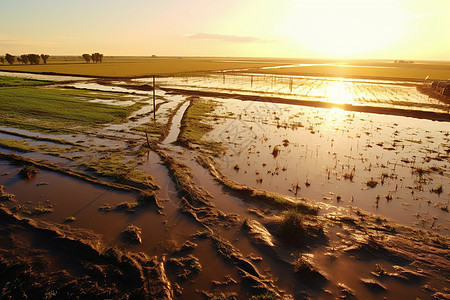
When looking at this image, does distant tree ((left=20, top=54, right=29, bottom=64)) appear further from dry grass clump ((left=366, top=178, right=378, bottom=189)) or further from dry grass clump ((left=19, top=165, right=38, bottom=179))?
dry grass clump ((left=366, top=178, right=378, bottom=189))

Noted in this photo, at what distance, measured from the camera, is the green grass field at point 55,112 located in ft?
66.5

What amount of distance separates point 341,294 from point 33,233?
30.4 ft

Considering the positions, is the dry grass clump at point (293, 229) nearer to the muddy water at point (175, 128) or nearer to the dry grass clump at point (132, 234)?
the dry grass clump at point (132, 234)

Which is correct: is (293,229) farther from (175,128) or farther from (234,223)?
(175,128)

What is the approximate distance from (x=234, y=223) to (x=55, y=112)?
2298cm

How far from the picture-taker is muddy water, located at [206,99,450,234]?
35.4ft

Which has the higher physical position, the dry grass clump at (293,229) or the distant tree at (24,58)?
the distant tree at (24,58)

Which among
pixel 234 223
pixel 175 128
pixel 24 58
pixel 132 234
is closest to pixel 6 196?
pixel 132 234

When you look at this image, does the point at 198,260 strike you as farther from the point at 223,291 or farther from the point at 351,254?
the point at 351,254

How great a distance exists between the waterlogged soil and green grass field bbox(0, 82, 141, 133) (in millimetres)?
3767

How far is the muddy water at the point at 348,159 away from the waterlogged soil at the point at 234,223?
95mm

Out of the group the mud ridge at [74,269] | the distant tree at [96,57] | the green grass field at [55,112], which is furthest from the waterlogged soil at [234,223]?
the distant tree at [96,57]

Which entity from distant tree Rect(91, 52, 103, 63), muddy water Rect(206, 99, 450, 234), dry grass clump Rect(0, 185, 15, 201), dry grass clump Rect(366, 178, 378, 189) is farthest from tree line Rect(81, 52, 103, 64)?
dry grass clump Rect(366, 178, 378, 189)

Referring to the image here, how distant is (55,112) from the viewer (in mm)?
24172
